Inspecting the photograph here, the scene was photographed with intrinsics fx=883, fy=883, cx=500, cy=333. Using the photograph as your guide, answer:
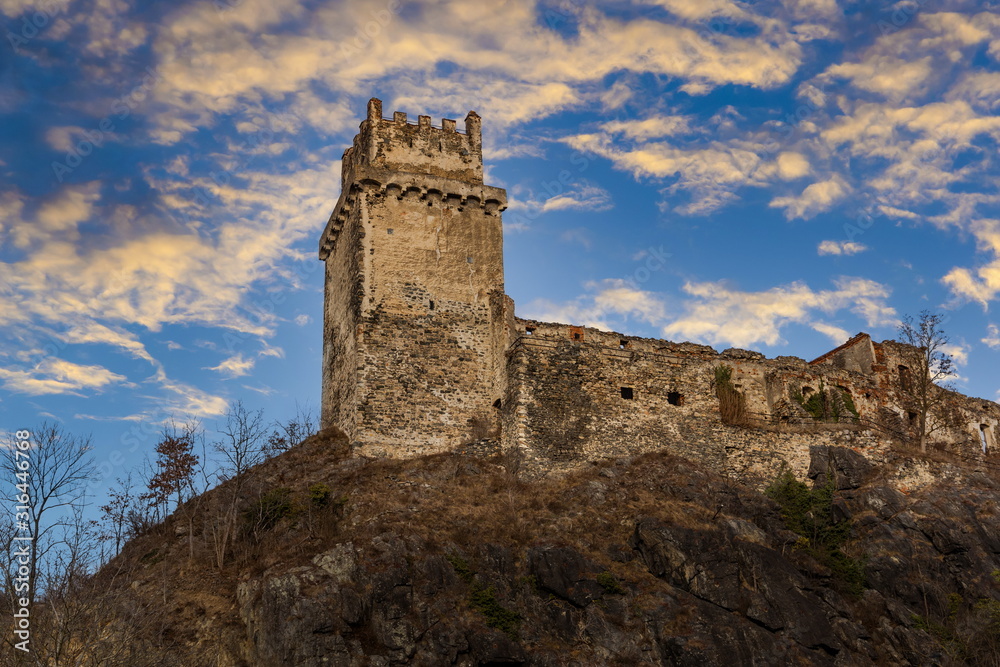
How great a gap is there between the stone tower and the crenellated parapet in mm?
52

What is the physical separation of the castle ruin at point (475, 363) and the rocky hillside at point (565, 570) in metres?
1.68

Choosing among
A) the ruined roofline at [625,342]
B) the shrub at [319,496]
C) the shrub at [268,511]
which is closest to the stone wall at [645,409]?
the ruined roofline at [625,342]

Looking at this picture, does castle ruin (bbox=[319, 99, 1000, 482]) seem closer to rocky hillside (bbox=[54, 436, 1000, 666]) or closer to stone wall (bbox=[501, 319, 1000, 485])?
stone wall (bbox=[501, 319, 1000, 485])

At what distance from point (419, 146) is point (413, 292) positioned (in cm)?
741

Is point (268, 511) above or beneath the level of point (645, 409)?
beneath

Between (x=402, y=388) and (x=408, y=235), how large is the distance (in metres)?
7.21

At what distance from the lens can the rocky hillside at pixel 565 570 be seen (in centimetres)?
2720

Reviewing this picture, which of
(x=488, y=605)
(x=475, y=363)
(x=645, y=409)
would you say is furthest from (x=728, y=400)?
(x=488, y=605)

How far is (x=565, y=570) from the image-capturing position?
29750mm

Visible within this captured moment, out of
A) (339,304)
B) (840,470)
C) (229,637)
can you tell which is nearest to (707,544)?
(840,470)

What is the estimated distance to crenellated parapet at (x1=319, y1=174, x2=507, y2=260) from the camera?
130 ft

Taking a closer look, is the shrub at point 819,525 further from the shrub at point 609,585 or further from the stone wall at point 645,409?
the shrub at point 609,585

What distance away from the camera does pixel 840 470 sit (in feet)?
123

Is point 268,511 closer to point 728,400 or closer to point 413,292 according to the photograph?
point 413,292
